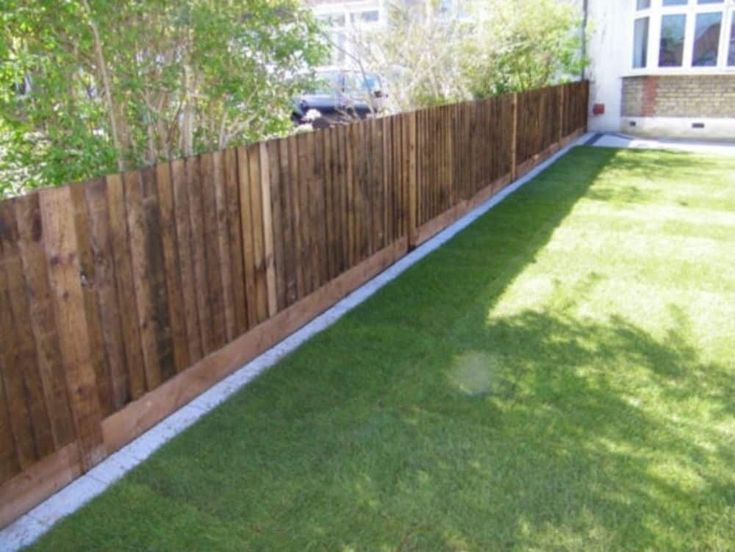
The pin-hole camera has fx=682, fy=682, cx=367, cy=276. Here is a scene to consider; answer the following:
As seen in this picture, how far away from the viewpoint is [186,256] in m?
3.63

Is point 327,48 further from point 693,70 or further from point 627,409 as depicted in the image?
point 693,70

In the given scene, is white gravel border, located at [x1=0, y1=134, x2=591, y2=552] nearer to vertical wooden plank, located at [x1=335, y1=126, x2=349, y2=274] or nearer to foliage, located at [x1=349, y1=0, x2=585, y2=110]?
vertical wooden plank, located at [x1=335, y1=126, x2=349, y2=274]

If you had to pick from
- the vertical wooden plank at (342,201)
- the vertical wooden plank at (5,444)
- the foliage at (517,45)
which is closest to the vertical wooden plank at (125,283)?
the vertical wooden plank at (5,444)

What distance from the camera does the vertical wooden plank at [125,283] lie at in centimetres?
313

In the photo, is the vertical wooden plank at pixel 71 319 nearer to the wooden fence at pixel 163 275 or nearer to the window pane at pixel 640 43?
the wooden fence at pixel 163 275

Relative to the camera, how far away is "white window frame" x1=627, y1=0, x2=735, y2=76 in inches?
565

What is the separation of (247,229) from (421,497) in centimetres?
197

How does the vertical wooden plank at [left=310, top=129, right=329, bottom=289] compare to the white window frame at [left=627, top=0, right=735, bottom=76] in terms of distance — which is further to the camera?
the white window frame at [left=627, top=0, right=735, bottom=76]

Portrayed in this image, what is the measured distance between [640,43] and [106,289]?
51.0 feet

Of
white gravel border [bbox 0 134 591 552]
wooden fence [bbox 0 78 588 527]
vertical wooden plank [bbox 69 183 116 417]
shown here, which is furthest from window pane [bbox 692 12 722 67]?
vertical wooden plank [bbox 69 183 116 417]

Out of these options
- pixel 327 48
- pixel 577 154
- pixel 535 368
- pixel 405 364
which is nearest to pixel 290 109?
pixel 327 48

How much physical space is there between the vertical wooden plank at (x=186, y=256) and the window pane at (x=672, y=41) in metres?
14.6

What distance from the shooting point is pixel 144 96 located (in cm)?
442

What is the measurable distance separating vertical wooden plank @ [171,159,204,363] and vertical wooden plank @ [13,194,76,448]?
0.84 metres
